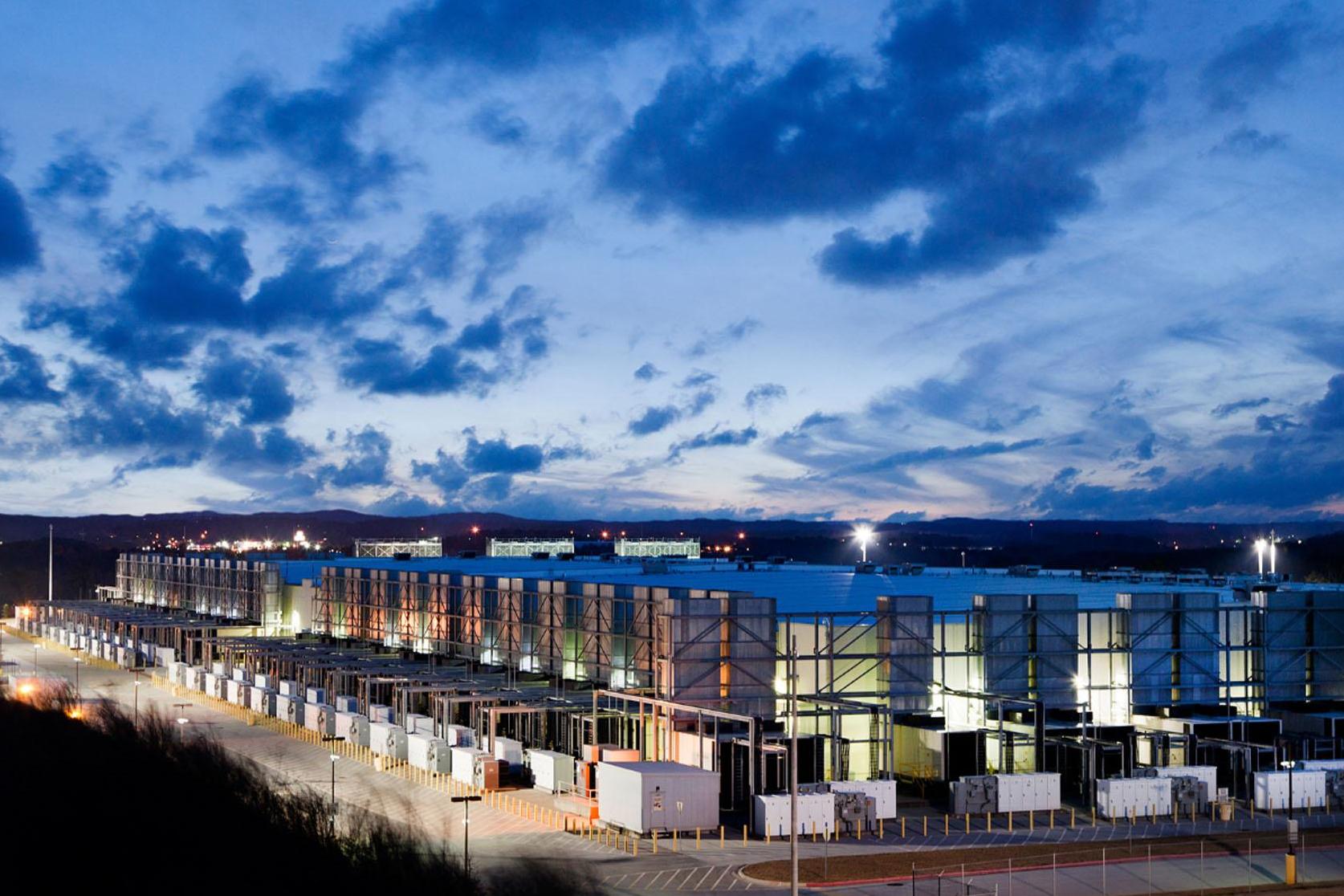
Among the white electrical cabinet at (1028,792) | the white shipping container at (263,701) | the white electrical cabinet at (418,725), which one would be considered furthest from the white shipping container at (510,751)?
the white shipping container at (263,701)

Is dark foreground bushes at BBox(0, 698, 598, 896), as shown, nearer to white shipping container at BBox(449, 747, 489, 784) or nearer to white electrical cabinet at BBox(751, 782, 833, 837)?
white shipping container at BBox(449, 747, 489, 784)

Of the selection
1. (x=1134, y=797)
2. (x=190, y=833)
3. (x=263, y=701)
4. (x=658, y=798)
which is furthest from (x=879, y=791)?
(x=263, y=701)

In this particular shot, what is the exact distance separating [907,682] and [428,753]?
20.6m

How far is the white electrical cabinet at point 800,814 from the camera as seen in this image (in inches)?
2000

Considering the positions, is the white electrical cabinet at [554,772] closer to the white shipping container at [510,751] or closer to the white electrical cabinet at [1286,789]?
the white shipping container at [510,751]

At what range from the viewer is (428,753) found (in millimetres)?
64812

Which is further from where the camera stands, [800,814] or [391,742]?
[391,742]

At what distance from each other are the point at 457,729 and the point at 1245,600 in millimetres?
44673

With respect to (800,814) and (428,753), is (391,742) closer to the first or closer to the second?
(428,753)

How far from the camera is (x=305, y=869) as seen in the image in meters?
45.9

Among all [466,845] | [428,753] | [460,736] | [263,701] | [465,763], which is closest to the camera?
[466,845]

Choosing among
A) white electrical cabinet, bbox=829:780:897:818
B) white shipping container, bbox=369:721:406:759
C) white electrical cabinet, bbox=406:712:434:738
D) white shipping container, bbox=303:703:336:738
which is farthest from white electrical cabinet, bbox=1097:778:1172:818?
white shipping container, bbox=303:703:336:738

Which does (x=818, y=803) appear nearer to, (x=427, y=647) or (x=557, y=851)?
(x=557, y=851)

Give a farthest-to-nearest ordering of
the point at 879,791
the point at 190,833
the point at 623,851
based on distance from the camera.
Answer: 1. the point at 879,791
2. the point at 190,833
3. the point at 623,851
